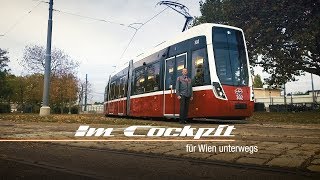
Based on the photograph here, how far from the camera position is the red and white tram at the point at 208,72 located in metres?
10.0

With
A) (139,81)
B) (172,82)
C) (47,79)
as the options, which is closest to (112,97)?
(47,79)

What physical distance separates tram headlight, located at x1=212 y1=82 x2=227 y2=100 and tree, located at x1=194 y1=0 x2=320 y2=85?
38.1ft

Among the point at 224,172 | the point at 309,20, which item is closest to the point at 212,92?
the point at 224,172

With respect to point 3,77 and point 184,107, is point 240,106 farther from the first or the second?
point 3,77

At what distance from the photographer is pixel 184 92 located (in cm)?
1023

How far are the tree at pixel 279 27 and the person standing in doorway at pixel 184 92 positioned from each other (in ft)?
39.1

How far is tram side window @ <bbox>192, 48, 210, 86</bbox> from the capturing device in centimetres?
1030

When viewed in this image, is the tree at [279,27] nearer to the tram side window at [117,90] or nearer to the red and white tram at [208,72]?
the tram side window at [117,90]

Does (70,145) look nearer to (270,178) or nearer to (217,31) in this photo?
(270,178)

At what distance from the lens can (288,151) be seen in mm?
3834

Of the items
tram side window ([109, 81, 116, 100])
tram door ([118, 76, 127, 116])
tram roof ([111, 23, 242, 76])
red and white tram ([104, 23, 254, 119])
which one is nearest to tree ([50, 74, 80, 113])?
tram side window ([109, 81, 116, 100])

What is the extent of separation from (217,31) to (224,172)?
8339mm

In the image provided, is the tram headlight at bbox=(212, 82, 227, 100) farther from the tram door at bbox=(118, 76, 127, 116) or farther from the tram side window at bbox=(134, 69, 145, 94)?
the tram door at bbox=(118, 76, 127, 116)

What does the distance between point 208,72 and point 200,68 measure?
0.44 metres
